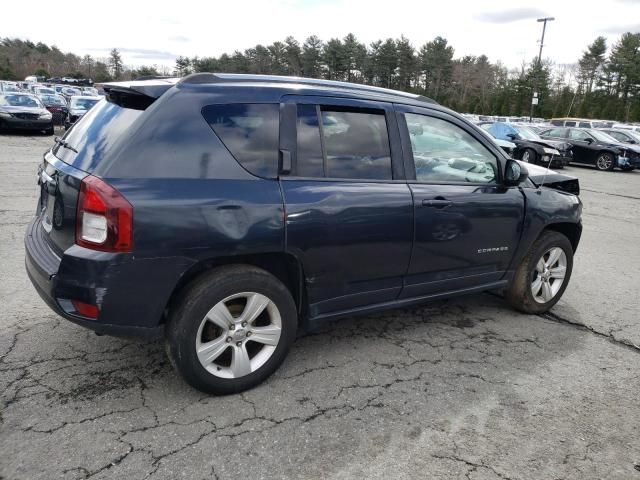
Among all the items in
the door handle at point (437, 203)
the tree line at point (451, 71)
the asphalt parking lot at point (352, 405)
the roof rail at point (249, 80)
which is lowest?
the asphalt parking lot at point (352, 405)

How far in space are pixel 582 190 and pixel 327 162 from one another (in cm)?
1291

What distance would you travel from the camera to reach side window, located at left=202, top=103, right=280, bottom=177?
9.09 ft

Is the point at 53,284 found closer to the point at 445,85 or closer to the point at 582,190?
the point at 582,190

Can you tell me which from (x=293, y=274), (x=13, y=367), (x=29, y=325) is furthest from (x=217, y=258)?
(x=29, y=325)

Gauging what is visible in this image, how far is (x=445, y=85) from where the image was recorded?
68375 millimetres

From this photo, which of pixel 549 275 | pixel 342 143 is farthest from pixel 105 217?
pixel 549 275

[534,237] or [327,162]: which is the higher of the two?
[327,162]

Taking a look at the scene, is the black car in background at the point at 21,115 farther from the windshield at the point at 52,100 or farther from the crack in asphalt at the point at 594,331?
the crack in asphalt at the point at 594,331

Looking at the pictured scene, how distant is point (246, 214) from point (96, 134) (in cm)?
102

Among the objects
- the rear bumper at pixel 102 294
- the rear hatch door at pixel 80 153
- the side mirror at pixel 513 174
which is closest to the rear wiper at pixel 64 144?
the rear hatch door at pixel 80 153

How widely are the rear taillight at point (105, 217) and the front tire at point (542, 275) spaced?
129 inches

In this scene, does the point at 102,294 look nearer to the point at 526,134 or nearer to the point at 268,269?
the point at 268,269

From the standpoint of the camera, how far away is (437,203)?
3.47m

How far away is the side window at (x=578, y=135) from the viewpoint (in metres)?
20.2
